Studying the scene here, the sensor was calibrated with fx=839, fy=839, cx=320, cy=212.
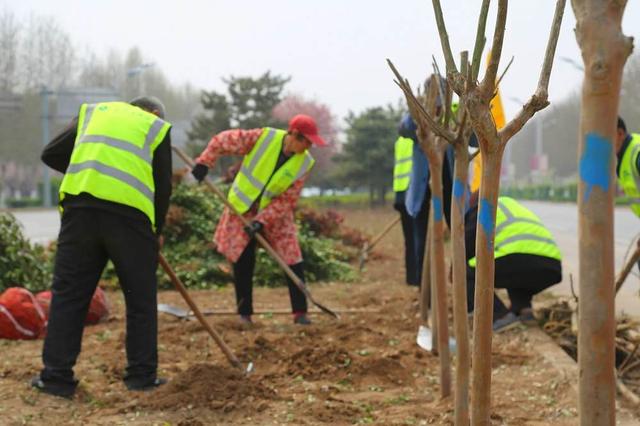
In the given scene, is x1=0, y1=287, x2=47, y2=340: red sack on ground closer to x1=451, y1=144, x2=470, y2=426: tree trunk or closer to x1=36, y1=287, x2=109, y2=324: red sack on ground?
x1=36, y1=287, x2=109, y2=324: red sack on ground

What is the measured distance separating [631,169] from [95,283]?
3650 mm

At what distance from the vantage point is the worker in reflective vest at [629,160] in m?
5.72

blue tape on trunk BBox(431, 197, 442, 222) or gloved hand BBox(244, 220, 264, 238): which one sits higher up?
blue tape on trunk BBox(431, 197, 442, 222)

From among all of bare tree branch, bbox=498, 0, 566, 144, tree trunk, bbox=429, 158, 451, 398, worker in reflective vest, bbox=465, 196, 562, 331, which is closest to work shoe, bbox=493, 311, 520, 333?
worker in reflective vest, bbox=465, 196, 562, 331

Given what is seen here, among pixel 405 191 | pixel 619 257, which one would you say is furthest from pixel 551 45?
pixel 619 257

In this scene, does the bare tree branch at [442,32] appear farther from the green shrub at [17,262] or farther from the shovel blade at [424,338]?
the green shrub at [17,262]

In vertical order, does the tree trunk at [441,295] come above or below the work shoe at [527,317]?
above

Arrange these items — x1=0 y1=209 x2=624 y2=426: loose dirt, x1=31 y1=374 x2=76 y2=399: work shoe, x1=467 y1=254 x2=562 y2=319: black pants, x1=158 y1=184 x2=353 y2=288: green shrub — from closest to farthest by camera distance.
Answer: x1=0 y1=209 x2=624 y2=426: loose dirt < x1=31 y1=374 x2=76 y2=399: work shoe < x1=467 y1=254 x2=562 y2=319: black pants < x1=158 y1=184 x2=353 y2=288: green shrub

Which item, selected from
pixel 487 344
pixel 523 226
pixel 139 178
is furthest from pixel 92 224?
pixel 523 226

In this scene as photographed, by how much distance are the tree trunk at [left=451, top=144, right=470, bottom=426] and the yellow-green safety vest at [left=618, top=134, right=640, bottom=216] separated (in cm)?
291

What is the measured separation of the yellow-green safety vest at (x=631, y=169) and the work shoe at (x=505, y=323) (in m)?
1.22

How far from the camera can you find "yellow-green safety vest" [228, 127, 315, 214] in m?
6.79

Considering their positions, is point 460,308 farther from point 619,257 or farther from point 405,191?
point 619,257

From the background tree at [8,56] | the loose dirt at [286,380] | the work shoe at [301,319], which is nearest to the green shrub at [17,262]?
the loose dirt at [286,380]
